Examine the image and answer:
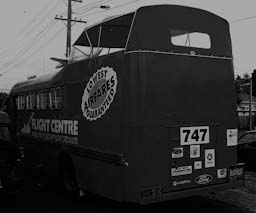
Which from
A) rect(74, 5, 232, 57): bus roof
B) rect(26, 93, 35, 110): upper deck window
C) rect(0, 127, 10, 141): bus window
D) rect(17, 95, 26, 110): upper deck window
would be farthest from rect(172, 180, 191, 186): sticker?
rect(17, 95, 26, 110): upper deck window

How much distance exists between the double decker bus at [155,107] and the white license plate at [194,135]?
0.02m

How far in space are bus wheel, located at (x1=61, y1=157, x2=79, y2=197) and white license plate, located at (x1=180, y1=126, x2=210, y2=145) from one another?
9.27ft

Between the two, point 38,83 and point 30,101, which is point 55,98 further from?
point 30,101

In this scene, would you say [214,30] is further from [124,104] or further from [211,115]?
[124,104]

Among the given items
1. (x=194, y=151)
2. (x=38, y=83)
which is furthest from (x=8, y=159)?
(x=194, y=151)

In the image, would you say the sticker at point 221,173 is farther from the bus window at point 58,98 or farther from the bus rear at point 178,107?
the bus window at point 58,98

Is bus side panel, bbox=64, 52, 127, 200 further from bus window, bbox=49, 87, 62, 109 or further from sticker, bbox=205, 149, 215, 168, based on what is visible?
sticker, bbox=205, 149, 215, 168

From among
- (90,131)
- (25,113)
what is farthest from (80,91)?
(25,113)

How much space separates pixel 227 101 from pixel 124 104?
209 cm

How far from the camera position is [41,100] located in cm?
1048

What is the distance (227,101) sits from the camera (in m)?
7.57

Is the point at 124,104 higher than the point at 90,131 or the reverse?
higher

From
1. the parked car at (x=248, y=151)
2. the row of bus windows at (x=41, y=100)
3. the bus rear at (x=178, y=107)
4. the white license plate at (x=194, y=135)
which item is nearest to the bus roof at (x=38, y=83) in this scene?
the row of bus windows at (x=41, y=100)

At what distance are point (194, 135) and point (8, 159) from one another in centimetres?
Answer: 369
